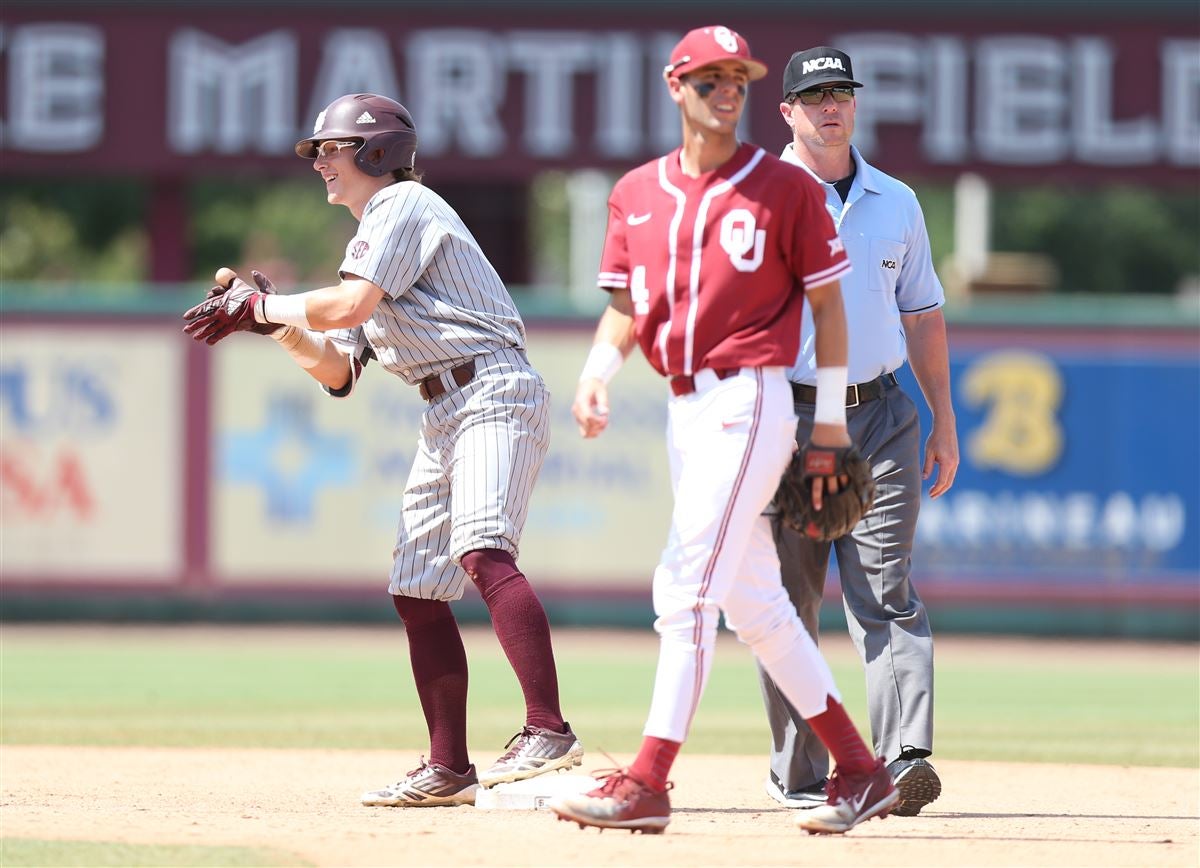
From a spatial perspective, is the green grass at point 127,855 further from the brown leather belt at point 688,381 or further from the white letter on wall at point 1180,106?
the white letter on wall at point 1180,106

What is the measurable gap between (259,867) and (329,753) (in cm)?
300

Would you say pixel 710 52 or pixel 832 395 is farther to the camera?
pixel 832 395

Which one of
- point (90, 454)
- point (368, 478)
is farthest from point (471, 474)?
point (90, 454)

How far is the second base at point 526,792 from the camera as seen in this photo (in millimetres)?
5742

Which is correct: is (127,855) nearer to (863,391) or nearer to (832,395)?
(832,395)

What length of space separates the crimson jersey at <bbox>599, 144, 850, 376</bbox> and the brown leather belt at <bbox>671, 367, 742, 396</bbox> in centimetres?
2

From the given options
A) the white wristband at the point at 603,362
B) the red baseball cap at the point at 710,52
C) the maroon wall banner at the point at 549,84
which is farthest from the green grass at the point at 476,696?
the maroon wall banner at the point at 549,84

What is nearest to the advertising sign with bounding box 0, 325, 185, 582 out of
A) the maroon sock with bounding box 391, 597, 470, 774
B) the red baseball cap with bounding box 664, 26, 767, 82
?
the maroon sock with bounding box 391, 597, 470, 774

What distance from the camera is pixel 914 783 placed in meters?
5.89

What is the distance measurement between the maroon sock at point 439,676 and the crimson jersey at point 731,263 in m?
1.37

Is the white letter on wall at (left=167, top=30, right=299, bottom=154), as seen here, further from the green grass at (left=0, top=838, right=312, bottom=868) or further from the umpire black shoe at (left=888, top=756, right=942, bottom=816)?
the green grass at (left=0, top=838, right=312, bottom=868)

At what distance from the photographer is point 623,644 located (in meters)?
13.1

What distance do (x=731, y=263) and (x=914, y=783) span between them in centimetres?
181

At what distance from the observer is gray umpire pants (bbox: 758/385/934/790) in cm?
602
